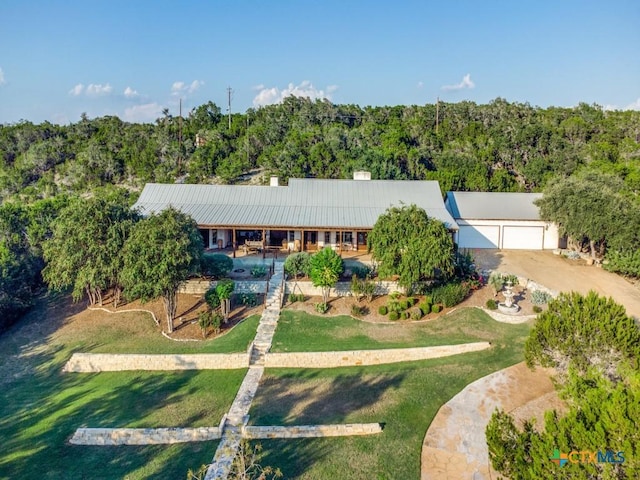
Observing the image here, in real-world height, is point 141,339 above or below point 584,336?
below

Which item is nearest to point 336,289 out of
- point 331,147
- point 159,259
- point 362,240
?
point 362,240

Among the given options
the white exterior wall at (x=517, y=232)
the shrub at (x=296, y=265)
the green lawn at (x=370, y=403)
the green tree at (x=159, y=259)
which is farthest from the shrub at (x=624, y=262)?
the green tree at (x=159, y=259)

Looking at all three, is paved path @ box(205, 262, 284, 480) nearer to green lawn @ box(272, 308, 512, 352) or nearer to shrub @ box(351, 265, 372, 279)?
green lawn @ box(272, 308, 512, 352)

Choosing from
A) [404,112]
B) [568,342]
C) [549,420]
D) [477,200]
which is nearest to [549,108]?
[404,112]

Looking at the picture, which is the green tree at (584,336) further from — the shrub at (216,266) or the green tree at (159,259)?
the shrub at (216,266)

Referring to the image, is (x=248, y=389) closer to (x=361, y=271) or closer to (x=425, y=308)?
(x=425, y=308)

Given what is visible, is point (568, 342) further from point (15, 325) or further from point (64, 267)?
point (15, 325)
